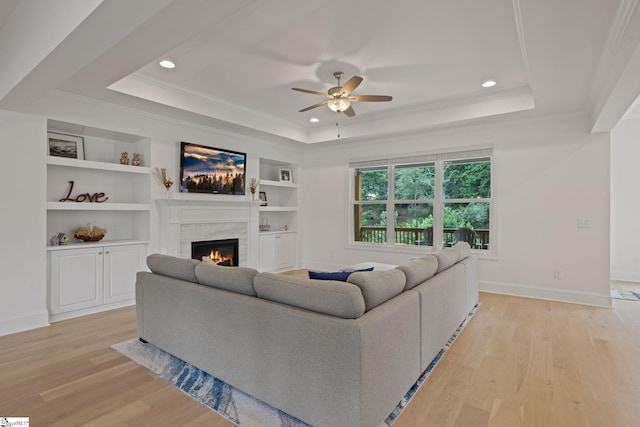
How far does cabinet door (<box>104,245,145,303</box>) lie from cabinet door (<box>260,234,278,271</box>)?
84.5 inches

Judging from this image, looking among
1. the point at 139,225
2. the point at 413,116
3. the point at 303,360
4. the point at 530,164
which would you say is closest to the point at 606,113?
the point at 530,164

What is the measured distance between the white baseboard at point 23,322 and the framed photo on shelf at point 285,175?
427 cm

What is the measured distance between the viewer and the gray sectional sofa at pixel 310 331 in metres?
1.69

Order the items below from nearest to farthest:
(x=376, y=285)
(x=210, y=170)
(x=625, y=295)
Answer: (x=376, y=285) < (x=625, y=295) < (x=210, y=170)

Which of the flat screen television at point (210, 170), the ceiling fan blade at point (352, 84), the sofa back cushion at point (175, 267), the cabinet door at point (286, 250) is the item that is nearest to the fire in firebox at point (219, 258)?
the flat screen television at point (210, 170)

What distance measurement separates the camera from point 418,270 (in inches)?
97.1

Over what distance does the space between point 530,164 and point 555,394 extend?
3439mm

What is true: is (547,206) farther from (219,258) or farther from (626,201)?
(219,258)

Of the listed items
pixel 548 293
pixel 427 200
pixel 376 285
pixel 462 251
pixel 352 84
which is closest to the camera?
pixel 376 285

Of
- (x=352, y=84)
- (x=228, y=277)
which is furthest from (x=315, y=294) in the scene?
(x=352, y=84)

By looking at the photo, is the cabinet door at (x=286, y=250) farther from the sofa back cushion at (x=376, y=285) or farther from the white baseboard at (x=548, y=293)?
the sofa back cushion at (x=376, y=285)

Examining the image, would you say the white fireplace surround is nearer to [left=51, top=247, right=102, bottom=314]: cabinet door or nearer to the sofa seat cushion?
[left=51, top=247, right=102, bottom=314]: cabinet door

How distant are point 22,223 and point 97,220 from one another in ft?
3.22

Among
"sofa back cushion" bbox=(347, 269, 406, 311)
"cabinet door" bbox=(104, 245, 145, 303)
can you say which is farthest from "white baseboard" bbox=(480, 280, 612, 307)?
"cabinet door" bbox=(104, 245, 145, 303)
